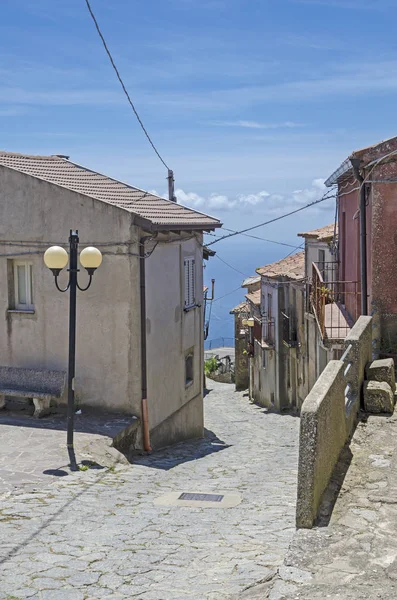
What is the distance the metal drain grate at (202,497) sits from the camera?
9500 mm

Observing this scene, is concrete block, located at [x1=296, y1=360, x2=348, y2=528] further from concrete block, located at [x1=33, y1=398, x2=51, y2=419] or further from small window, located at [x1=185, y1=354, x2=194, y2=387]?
small window, located at [x1=185, y1=354, x2=194, y2=387]

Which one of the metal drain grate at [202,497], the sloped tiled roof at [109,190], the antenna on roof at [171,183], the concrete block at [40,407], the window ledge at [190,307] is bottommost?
the metal drain grate at [202,497]

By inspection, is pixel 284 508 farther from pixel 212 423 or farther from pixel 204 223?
pixel 212 423

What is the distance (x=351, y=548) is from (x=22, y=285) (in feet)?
33.1

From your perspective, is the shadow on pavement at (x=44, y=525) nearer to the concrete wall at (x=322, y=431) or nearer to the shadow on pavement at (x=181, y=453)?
the shadow on pavement at (x=181, y=453)

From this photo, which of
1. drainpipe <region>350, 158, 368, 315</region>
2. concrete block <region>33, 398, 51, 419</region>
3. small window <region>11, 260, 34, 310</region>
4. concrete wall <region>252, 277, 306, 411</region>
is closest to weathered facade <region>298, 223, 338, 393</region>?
concrete wall <region>252, 277, 306, 411</region>

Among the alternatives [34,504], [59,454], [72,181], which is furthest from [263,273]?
[34,504]

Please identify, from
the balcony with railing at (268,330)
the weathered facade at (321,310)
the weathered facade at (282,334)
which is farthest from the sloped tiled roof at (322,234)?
the balcony with railing at (268,330)

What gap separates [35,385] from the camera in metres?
13.8

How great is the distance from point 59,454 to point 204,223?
761 cm

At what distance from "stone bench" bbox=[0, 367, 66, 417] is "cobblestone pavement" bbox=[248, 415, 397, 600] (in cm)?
680

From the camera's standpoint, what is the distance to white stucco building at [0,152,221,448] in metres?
13.5

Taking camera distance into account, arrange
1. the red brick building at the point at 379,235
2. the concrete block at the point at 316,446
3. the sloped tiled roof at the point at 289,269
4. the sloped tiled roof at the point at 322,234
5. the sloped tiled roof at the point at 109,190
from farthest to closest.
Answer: the sloped tiled roof at the point at 289,269
the sloped tiled roof at the point at 322,234
the sloped tiled roof at the point at 109,190
the red brick building at the point at 379,235
the concrete block at the point at 316,446

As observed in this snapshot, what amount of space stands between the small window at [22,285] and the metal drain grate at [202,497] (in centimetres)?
607
